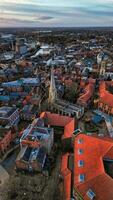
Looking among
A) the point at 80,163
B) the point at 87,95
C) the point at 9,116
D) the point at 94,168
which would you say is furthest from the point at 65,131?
the point at 87,95

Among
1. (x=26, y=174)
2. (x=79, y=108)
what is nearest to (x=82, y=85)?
(x=79, y=108)

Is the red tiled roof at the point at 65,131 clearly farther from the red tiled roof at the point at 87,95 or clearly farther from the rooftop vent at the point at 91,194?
the red tiled roof at the point at 87,95

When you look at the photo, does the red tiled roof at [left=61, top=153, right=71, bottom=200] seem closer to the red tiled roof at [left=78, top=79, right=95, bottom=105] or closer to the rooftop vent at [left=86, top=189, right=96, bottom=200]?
the rooftop vent at [left=86, top=189, right=96, bottom=200]

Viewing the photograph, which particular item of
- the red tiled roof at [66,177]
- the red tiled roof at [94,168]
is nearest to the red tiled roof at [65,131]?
the red tiled roof at [66,177]

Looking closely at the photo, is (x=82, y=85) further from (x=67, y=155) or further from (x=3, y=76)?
(x=67, y=155)

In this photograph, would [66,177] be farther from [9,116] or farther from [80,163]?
[9,116]

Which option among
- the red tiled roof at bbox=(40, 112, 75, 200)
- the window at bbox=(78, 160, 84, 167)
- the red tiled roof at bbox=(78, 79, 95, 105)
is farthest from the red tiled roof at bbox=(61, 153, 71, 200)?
the red tiled roof at bbox=(78, 79, 95, 105)

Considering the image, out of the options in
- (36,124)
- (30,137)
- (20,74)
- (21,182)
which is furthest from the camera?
(20,74)

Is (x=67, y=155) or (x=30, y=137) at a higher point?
(x=30, y=137)
